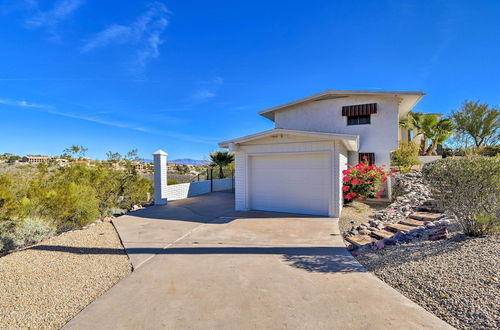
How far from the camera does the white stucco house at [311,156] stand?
768 centimetres

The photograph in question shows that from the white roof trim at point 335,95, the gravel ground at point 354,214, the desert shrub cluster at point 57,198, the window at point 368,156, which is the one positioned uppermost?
the white roof trim at point 335,95

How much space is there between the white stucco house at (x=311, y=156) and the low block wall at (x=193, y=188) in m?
4.54

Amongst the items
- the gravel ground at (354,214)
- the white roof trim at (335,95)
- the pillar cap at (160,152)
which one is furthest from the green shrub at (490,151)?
the pillar cap at (160,152)

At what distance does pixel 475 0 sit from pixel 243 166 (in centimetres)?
1037

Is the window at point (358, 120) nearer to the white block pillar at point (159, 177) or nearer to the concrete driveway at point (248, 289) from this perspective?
the concrete driveway at point (248, 289)

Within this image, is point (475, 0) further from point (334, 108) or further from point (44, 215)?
point (44, 215)

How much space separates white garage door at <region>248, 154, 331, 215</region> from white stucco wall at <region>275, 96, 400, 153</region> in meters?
6.01

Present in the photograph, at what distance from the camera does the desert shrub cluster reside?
207 inches

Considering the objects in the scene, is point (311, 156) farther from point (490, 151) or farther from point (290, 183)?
point (490, 151)

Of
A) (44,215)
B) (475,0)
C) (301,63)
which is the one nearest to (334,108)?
(301,63)

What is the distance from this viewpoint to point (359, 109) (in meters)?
12.3

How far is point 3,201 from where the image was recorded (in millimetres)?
5207

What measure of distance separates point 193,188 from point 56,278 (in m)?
9.98

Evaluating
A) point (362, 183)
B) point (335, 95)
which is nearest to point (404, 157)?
point (362, 183)
